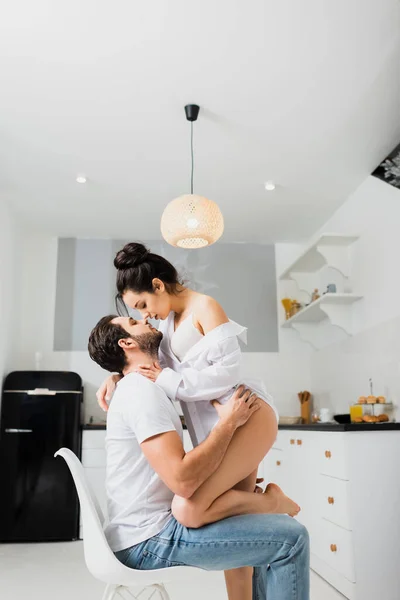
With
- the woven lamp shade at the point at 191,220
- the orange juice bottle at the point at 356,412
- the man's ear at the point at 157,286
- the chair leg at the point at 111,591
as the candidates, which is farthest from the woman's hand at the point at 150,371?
the orange juice bottle at the point at 356,412

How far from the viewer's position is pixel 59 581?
3459mm

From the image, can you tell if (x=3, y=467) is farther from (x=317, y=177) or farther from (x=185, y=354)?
(x=317, y=177)

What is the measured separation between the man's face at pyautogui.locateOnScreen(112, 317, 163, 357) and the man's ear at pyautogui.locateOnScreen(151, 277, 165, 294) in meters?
0.27

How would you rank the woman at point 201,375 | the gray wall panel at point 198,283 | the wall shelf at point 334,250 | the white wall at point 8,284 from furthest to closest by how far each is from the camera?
1. the gray wall panel at point 198,283
2. the white wall at point 8,284
3. the wall shelf at point 334,250
4. the woman at point 201,375

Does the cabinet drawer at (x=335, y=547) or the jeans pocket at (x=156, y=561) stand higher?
the jeans pocket at (x=156, y=561)

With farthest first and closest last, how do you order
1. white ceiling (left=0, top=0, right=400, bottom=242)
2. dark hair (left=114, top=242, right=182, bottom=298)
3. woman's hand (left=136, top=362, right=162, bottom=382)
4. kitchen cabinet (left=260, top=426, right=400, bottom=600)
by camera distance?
kitchen cabinet (left=260, top=426, right=400, bottom=600) < white ceiling (left=0, top=0, right=400, bottom=242) < dark hair (left=114, top=242, right=182, bottom=298) < woman's hand (left=136, top=362, right=162, bottom=382)

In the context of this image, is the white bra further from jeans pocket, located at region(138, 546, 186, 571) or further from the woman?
jeans pocket, located at region(138, 546, 186, 571)

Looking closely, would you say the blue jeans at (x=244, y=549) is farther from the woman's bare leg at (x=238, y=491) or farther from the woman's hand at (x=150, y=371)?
the woman's hand at (x=150, y=371)

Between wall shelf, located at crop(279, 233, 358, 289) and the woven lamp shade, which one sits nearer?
the woven lamp shade

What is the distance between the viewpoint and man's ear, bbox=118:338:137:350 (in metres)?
1.92

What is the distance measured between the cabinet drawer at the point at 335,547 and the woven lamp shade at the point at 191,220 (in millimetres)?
1825

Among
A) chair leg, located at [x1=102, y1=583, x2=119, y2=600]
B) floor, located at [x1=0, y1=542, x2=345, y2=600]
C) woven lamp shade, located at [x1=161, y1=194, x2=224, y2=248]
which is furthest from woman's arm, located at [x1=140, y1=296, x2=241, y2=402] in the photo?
floor, located at [x1=0, y1=542, x2=345, y2=600]

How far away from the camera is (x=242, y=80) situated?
3.21 m

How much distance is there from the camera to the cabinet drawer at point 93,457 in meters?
4.89
